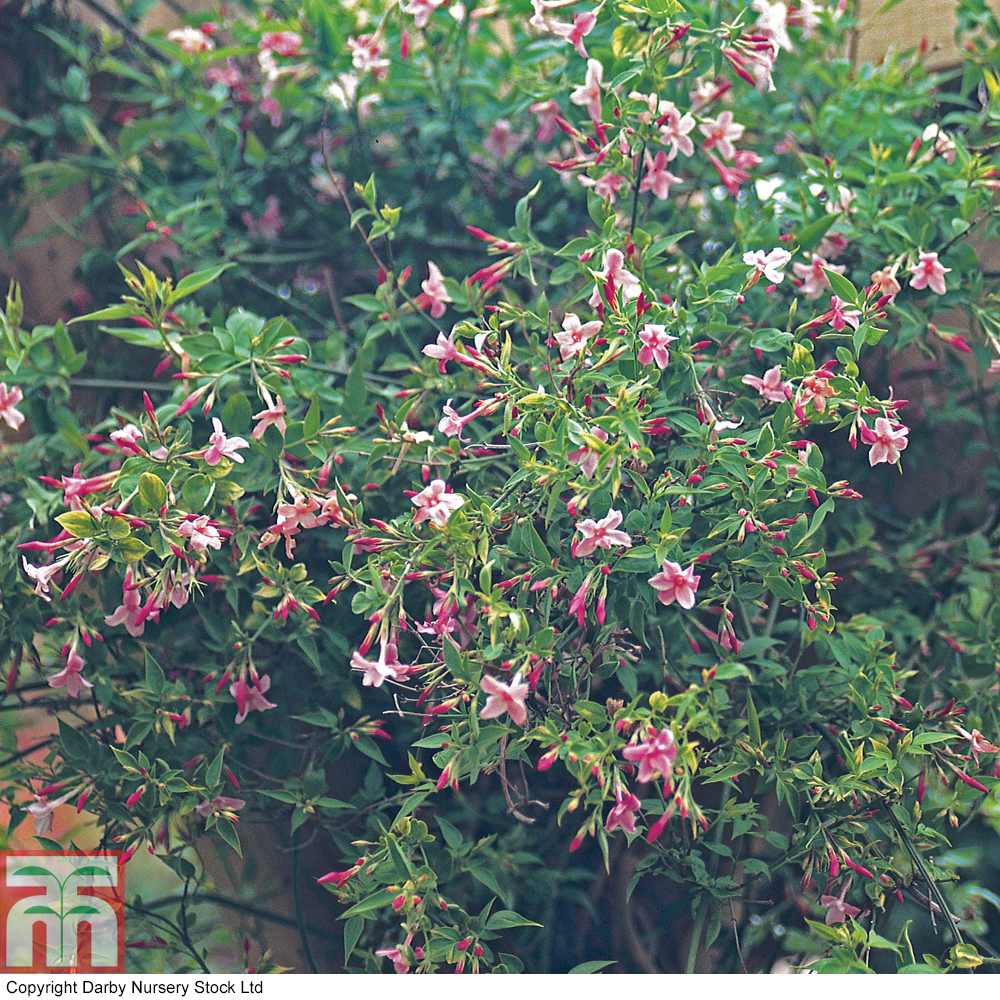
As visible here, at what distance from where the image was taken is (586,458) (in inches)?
30.3

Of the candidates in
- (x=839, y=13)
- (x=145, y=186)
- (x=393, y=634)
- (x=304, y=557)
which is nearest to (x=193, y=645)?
(x=304, y=557)

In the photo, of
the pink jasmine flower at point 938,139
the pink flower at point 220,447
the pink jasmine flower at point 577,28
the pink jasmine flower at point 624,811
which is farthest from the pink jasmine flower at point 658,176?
the pink jasmine flower at point 624,811

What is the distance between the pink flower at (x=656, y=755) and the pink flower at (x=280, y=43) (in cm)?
120

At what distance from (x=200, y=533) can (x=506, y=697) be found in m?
0.38

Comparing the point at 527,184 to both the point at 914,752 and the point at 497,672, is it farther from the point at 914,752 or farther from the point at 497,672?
the point at 914,752

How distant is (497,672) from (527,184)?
0.90 meters

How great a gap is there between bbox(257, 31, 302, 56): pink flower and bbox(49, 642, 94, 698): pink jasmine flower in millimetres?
976

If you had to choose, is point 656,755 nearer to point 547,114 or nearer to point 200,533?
point 200,533

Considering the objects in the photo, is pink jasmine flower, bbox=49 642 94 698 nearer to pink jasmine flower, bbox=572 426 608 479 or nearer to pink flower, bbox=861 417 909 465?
pink jasmine flower, bbox=572 426 608 479

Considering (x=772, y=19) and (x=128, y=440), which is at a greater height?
(x=772, y=19)

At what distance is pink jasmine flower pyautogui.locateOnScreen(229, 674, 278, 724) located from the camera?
0.94 metres

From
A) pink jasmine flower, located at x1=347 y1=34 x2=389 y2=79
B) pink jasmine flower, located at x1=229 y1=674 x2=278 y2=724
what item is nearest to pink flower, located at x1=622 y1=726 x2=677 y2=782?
pink jasmine flower, located at x1=229 y1=674 x2=278 y2=724

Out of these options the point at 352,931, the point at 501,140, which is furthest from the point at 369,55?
the point at 352,931

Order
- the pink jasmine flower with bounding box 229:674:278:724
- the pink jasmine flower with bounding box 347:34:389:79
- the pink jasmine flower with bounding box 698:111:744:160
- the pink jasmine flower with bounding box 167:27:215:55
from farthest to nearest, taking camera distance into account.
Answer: the pink jasmine flower with bounding box 167:27:215:55, the pink jasmine flower with bounding box 347:34:389:79, the pink jasmine flower with bounding box 698:111:744:160, the pink jasmine flower with bounding box 229:674:278:724
